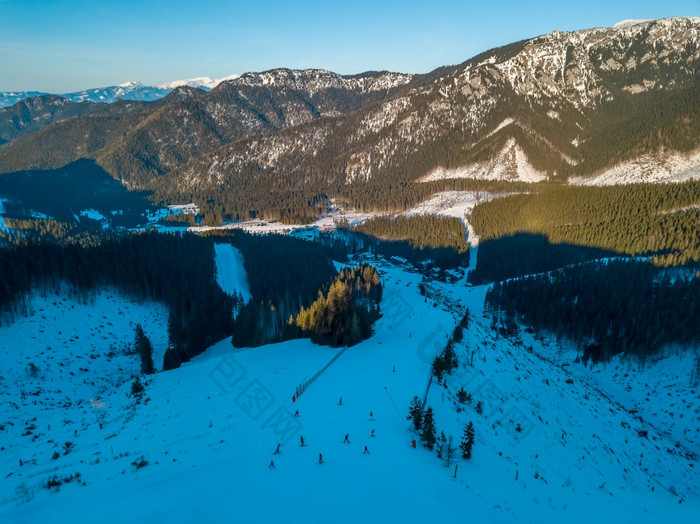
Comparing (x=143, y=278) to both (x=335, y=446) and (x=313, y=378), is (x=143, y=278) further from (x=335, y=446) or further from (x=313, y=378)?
(x=335, y=446)

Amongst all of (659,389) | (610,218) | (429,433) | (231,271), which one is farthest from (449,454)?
(610,218)

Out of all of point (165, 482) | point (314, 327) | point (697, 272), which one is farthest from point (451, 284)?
point (165, 482)

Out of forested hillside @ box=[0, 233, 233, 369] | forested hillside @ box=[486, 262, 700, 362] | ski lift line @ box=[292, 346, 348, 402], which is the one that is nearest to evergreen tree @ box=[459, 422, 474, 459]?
ski lift line @ box=[292, 346, 348, 402]

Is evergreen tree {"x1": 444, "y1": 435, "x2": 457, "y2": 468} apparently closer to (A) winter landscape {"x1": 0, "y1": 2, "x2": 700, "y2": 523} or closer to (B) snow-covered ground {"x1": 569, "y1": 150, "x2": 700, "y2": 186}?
(A) winter landscape {"x1": 0, "y1": 2, "x2": 700, "y2": 523}

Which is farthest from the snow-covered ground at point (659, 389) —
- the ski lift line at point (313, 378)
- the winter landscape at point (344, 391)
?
the ski lift line at point (313, 378)

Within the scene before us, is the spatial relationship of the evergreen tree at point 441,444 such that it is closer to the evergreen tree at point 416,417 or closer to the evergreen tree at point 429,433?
the evergreen tree at point 429,433

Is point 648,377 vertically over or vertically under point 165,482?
under

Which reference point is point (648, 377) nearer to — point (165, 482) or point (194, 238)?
point (165, 482)
